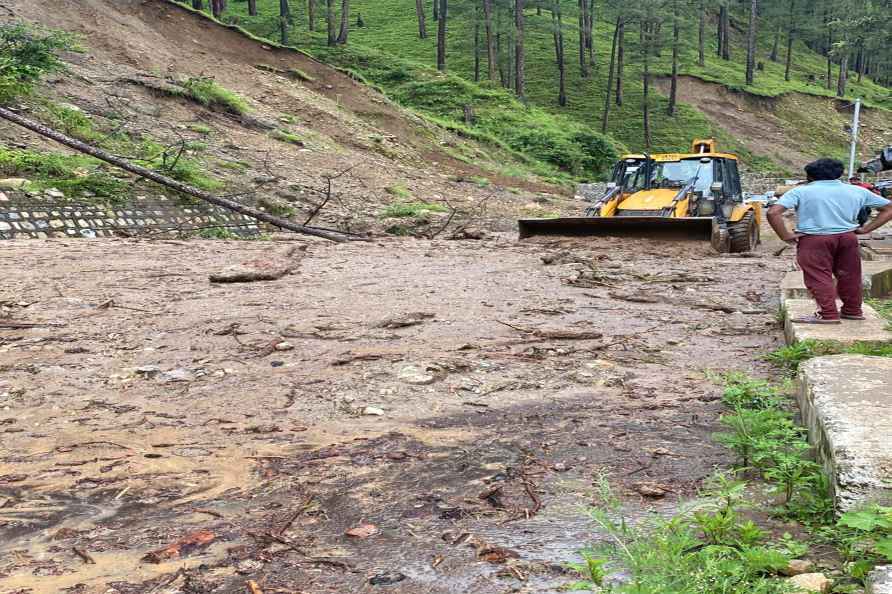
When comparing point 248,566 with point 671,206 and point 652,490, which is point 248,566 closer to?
point 652,490

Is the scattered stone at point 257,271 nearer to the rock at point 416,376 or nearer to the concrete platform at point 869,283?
the rock at point 416,376

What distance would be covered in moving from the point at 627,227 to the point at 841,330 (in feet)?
27.4

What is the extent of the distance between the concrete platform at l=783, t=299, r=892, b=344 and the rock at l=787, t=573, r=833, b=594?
320cm

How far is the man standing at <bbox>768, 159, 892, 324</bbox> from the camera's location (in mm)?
6109

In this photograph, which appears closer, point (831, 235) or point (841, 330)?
point (841, 330)

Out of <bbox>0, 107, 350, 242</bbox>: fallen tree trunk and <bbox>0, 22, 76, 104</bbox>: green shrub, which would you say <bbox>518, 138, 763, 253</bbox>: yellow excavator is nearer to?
<bbox>0, 107, 350, 242</bbox>: fallen tree trunk

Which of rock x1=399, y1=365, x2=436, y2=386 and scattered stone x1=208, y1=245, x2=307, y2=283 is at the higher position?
rock x1=399, y1=365, x2=436, y2=386

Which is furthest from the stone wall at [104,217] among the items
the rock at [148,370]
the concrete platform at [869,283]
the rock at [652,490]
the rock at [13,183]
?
the rock at [652,490]

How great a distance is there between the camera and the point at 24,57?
689 inches

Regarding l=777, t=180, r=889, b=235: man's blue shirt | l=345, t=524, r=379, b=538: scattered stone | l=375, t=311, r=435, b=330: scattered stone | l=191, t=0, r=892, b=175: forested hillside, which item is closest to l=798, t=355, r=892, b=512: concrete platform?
l=345, t=524, r=379, b=538: scattered stone

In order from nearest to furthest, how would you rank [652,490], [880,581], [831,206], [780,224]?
[880,581] < [652,490] < [831,206] < [780,224]

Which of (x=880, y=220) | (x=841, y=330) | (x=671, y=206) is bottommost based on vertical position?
(x=671, y=206)

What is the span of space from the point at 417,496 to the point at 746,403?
2.36 metres

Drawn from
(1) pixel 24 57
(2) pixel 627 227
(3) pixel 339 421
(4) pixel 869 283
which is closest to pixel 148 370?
(3) pixel 339 421
